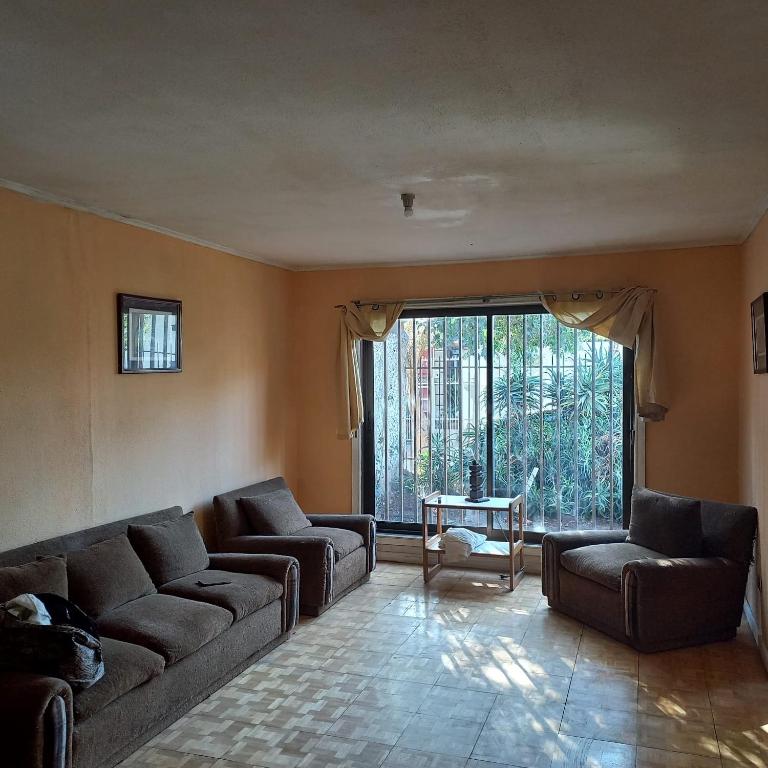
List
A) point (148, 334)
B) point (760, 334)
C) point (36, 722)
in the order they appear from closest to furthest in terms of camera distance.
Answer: point (36, 722) → point (760, 334) → point (148, 334)

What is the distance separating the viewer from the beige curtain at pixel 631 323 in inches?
208

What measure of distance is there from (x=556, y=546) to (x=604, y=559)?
15.7 inches

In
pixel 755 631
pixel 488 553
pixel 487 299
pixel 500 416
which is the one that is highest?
pixel 487 299

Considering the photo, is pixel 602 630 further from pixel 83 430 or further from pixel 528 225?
pixel 83 430

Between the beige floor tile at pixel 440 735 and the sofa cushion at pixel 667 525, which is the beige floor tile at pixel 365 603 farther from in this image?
the sofa cushion at pixel 667 525

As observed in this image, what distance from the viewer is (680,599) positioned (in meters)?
4.10

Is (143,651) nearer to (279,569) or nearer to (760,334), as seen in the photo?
(279,569)

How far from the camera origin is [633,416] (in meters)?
5.48

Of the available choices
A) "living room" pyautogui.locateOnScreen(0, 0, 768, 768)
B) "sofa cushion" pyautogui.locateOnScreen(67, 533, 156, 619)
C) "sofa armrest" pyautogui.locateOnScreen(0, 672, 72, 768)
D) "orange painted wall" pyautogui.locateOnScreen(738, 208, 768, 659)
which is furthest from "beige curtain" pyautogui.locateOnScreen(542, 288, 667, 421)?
"sofa armrest" pyautogui.locateOnScreen(0, 672, 72, 768)

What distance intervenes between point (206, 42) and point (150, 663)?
2402 mm

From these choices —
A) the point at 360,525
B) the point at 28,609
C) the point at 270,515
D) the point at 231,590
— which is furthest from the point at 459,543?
the point at 28,609

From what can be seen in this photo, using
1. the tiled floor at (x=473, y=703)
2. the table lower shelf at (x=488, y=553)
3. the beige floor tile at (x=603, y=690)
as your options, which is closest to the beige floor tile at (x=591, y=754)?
the tiled floor at (x=473, y=703)

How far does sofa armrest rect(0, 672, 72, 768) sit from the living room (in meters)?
0.01

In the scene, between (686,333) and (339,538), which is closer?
(339,538)
